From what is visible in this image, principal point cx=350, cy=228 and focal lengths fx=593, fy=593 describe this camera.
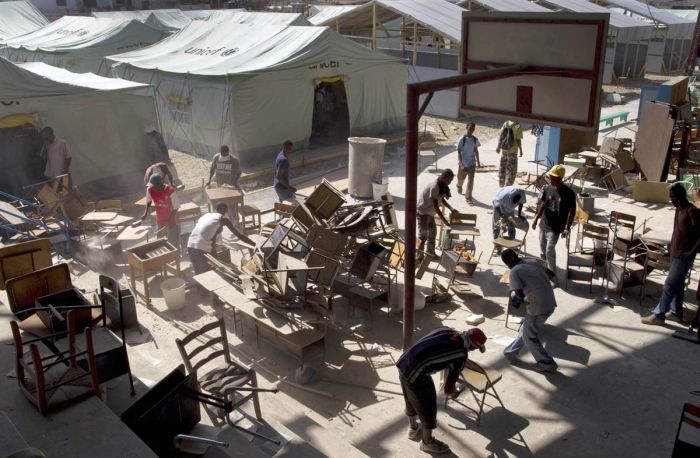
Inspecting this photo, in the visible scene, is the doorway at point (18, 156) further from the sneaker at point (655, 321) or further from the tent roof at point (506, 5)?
the tent roof at point (506, 5)

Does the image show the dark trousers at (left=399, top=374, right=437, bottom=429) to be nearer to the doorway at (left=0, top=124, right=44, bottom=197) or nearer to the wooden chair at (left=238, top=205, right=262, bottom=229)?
the wooden chair at (left=238, top=205, right=262, bottom=229)

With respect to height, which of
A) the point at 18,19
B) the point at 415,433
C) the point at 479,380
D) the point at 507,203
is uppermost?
the point at 18,19

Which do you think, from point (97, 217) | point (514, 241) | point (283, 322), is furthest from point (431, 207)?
point (97, 217)

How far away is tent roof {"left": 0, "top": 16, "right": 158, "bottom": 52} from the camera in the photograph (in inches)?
929

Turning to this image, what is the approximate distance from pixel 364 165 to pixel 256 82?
170 inches

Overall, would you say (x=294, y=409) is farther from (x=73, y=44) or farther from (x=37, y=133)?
(x=73, y=44)

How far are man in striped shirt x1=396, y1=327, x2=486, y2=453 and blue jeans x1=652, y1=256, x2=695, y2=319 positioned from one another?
3.67 metres

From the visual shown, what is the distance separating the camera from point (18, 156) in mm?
12578

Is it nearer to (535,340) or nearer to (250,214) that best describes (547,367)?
(535,340)

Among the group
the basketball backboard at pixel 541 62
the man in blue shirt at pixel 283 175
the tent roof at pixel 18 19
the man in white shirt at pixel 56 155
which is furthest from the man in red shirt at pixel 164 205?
the tent roof at pixel 18 19

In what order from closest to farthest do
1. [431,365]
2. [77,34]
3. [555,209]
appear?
[431,365] < [555,209] < [77,34]

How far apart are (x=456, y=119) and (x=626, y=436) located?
1698cm

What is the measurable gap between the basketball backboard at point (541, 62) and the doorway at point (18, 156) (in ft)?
30.7

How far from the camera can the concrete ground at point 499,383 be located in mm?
5891
